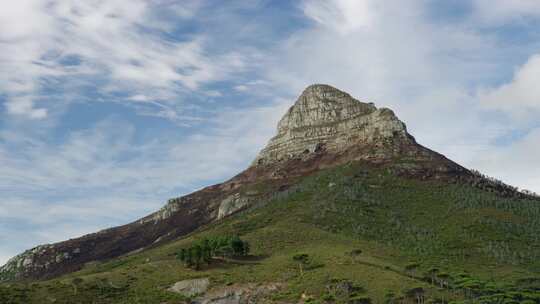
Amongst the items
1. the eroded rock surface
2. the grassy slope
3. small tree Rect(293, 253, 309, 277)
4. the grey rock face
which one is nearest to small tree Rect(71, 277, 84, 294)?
the grassy slope

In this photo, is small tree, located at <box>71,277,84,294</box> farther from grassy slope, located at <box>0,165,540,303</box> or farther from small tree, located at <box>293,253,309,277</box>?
small tree, located at <box>293,253,309,277</box>

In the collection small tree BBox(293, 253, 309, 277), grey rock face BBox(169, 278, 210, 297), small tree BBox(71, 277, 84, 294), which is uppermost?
small tree BBox(293, 253, 309, 277)

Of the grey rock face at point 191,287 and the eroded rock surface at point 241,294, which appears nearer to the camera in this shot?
the eroded rock surface at point 241,294

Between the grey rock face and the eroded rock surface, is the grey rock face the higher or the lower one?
the higher one

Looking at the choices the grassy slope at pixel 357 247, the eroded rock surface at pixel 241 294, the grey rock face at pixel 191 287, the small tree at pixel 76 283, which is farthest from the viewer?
the grey rock face at pixel 191 287

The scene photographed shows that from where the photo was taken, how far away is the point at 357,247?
138m

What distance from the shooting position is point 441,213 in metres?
178

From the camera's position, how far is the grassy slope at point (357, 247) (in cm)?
11100

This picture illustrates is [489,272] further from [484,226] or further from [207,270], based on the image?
[207,270]

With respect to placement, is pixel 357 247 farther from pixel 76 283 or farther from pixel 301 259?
pixel 76 283

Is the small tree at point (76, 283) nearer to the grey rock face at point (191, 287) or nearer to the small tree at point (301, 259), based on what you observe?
the grey rock face at point (191, 287)

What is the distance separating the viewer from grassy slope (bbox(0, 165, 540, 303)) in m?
111

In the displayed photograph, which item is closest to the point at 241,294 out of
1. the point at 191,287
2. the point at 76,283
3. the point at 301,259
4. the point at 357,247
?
the point at 191,287

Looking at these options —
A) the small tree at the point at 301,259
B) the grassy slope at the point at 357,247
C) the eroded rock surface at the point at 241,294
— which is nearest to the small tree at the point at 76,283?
the grassy slope at the point at 357,247
